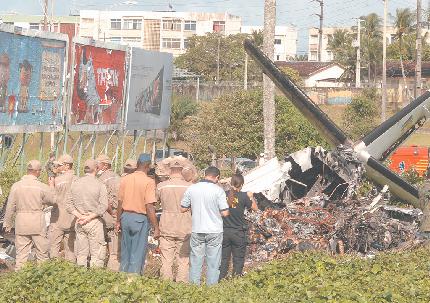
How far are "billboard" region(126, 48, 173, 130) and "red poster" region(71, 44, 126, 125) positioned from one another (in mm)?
957

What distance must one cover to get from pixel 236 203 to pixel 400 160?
32127 millimetres

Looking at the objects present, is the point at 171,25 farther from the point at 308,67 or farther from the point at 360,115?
the point at 360,115

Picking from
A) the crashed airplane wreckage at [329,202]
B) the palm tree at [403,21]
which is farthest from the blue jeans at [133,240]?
the palm tree at [403,21]

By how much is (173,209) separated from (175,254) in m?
0.74

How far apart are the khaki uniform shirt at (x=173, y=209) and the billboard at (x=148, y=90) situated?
15.6 meters

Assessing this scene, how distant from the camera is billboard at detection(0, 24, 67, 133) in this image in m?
22.2

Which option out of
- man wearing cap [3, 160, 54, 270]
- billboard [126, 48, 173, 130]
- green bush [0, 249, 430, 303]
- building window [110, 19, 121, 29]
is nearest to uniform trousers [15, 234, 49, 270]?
man wearing cap [3, 160, 54, 270]

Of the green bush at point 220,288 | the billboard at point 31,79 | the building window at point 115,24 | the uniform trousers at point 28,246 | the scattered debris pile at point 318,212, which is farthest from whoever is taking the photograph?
the building window at point 115,24

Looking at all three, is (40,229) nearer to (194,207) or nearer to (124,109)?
(194,207)

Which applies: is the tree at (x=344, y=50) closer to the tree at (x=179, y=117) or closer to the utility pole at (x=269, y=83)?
the tree at (x=179, y=117)

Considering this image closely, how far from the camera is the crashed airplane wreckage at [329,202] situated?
18.8 metres

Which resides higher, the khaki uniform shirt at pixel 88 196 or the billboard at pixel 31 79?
the billboard at pixel 31 79

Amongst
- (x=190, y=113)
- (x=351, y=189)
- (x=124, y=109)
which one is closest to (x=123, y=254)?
(x=351, y=189)

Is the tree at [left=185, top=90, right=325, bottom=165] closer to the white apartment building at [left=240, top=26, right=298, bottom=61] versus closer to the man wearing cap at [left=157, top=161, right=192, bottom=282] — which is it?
the man wearing cap at [left=157, top=161, right=192, bottom=282]
